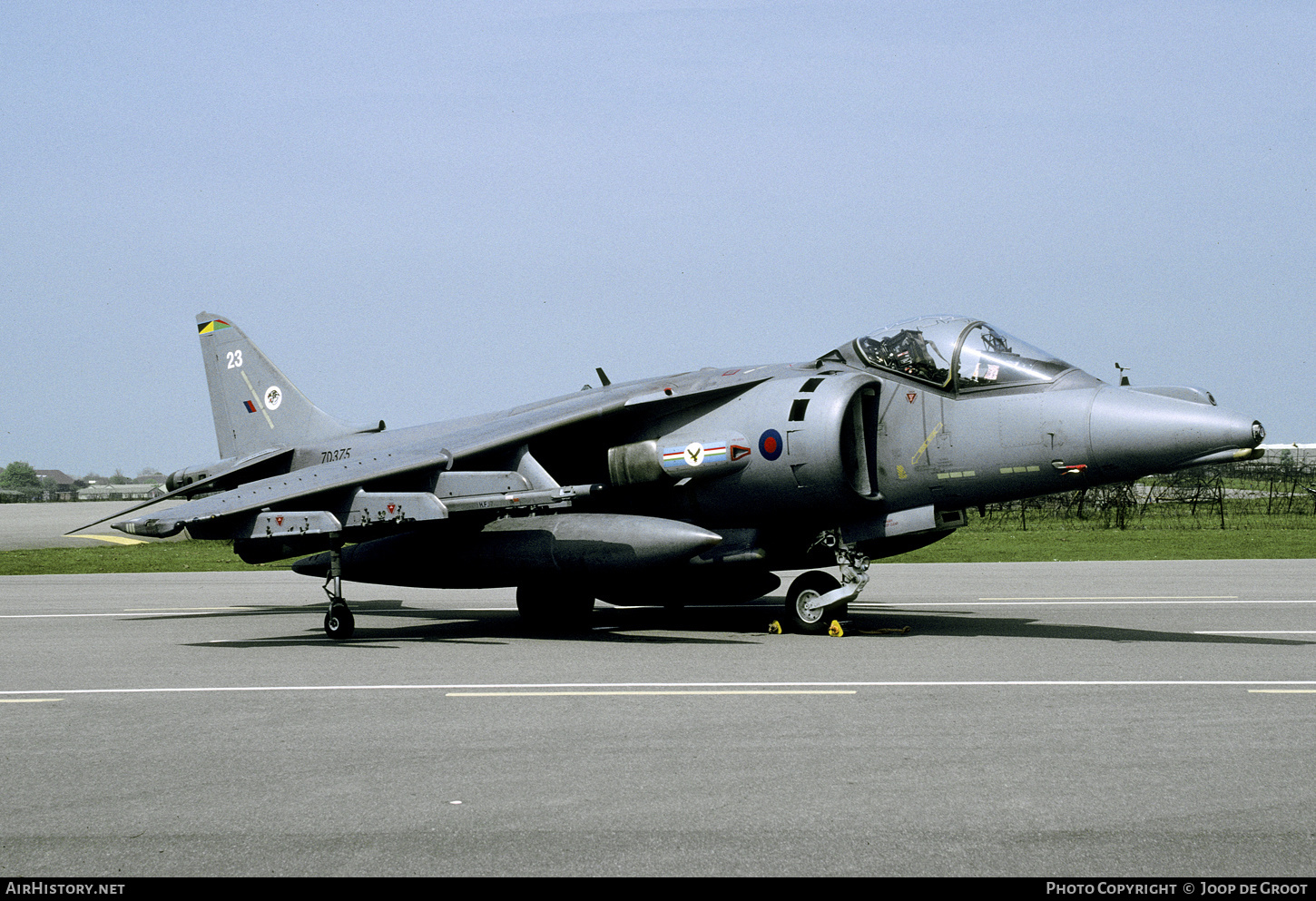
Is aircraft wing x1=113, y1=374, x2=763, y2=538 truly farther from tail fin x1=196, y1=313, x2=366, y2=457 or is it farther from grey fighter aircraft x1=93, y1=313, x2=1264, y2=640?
tail fin x1=196, y1=313, x2=366, y2=457

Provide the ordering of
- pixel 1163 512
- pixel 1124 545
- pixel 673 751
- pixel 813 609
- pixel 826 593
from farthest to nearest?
1. pixel 1163 512
2. pixel 1124 545
3. pixel 826 593
4. pixel 813 609
5. pixel 673 751

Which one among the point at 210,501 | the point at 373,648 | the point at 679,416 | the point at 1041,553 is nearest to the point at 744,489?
the point at 679,416

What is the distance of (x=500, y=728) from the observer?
23.6 ft

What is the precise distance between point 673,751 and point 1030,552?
2281 centimetres

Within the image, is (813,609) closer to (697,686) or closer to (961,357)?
(961,357)

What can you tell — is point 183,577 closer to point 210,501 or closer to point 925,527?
point 210,501

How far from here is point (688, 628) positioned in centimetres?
1366

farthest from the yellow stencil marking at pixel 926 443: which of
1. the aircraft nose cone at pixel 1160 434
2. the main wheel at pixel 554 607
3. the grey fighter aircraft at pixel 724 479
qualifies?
the main wheel at pixel 554 607

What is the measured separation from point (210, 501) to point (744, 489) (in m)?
5.93

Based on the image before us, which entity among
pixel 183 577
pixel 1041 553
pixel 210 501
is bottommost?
pixel 1041 553

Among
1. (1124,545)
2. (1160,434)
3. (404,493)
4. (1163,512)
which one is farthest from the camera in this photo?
(1163,512)

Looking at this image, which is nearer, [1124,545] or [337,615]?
[337,615]

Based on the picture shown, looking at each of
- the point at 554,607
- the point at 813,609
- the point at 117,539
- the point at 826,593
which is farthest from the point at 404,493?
the point at 117,539

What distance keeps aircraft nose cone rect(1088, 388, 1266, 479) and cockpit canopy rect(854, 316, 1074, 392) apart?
2.65 feet
